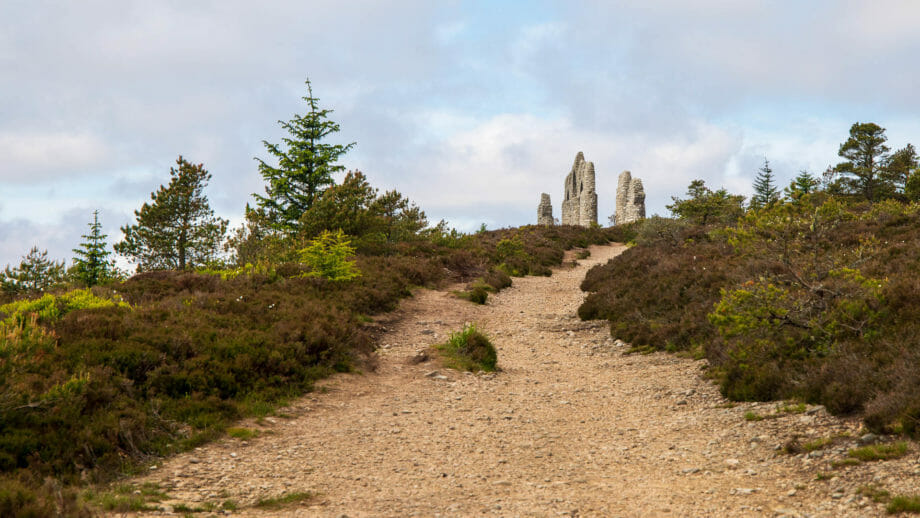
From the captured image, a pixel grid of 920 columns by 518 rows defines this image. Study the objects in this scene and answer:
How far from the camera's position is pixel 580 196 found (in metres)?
65.2

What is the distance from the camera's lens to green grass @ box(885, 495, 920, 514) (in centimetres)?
454

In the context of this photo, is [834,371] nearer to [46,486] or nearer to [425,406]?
[425,406]

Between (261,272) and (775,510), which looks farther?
(261,272)

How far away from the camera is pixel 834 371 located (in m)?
7.50

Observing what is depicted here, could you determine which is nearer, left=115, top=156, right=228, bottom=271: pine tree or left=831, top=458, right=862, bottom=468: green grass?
left=831, top=458, right=862, bottom=468: green grass

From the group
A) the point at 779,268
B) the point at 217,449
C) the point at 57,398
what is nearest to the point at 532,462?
the point at 217,449

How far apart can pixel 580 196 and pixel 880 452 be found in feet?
201

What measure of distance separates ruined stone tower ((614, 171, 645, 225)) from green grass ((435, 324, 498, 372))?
46837 mm

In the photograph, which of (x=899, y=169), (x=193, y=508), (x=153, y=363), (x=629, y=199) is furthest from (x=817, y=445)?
(x=629, y=199)

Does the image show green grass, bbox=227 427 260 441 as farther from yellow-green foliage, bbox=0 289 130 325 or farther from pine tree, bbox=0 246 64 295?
pine tree, bbox=0 246 64 295

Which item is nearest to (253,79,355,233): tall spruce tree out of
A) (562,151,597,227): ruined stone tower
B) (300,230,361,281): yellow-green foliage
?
(300,230,361,281): yellow-green foliage

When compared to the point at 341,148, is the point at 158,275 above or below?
below

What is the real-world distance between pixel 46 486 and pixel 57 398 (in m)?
2.34

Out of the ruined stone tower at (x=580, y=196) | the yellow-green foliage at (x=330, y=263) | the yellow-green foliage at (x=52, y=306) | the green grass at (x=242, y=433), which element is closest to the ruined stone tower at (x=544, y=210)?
the ruined stone tower at (x=580, y=196)
